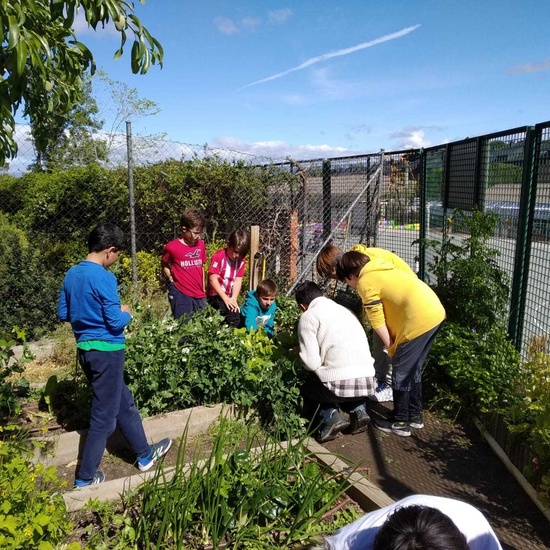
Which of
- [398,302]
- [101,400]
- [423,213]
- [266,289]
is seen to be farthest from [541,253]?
[101,400]

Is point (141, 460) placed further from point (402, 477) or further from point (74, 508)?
point (402, 477)

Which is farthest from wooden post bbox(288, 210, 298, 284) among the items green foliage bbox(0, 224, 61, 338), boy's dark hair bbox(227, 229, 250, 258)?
green foliage bbox(0, 224, 61, 338)

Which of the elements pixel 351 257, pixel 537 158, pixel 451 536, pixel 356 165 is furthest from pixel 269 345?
pixel 356 165

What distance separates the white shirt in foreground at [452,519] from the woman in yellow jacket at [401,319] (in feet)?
6.81

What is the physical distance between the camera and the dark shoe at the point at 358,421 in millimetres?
3998

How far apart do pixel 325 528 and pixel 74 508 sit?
4.40 ft

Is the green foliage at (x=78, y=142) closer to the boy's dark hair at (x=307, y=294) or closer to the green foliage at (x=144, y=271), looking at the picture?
the green foliage at (x=144, y=271)

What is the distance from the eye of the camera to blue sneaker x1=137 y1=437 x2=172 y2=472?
3352 millimetres

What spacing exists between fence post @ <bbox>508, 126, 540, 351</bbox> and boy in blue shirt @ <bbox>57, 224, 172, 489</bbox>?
3.18 metres

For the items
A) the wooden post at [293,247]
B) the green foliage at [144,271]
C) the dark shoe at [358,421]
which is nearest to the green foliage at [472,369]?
the dark shoe at [358,421]

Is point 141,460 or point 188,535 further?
point 141,460

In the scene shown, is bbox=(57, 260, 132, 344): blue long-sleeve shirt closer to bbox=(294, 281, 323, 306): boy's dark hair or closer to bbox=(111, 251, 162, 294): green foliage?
bbox=(294, 281, 323, 306): boy's dark hair

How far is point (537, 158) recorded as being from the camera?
3.93 meters

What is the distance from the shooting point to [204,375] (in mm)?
3840
